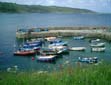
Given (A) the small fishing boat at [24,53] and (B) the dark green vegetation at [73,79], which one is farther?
(A) the small fishing boat at [24,53]

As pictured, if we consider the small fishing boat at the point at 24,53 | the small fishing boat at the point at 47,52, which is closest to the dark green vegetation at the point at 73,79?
the small fishing boat at the point at 47,52

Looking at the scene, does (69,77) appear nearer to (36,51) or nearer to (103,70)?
(103,70)

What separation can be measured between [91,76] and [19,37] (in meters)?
58.0

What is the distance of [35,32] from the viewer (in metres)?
66.4

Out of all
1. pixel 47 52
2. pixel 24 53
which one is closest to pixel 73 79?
pixel 24 53

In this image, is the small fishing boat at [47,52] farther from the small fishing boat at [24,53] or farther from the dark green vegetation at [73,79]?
the dark green vegetation at [73,79]

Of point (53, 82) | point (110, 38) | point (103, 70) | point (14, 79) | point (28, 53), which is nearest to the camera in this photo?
point (53, 82)

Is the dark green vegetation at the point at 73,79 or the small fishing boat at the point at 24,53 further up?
the dark green vegetation at the point at 73,79

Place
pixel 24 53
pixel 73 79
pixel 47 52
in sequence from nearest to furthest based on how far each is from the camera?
pixel 73 79
pixel 24 53
pixel 47 52

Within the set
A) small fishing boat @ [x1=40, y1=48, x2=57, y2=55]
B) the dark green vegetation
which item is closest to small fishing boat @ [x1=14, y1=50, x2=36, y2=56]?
small fishing boat @ [x1=40, y1=48, x2=57, y2=55]

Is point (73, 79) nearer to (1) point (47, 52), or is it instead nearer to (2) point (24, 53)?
(2) point (24, 53)

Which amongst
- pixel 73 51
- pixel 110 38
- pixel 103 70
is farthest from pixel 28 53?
pixel 103 70

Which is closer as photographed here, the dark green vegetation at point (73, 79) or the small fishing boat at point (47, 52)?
the dark green vegetation at point (73, 79)

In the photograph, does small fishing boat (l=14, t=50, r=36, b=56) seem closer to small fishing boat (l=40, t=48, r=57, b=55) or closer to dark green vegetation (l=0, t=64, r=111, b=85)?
small fishing boat (l=40, t=48, r=57, b=55)
